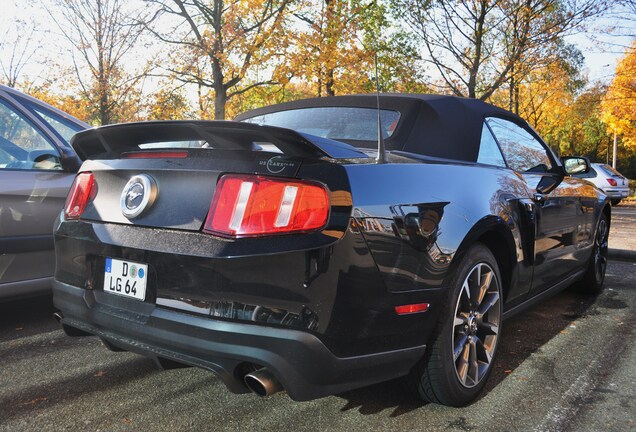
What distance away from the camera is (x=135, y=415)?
95.5 inches

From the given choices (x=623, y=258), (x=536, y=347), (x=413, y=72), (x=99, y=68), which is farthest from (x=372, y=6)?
(x=536, y=347)

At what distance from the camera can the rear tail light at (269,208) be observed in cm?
192

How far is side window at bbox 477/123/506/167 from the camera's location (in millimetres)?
3131

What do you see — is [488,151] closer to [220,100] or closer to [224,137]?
[224,137]

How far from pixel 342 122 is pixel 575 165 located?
2.09 metres

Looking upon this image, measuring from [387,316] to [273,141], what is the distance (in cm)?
78

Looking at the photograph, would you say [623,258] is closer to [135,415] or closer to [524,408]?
[524,408]

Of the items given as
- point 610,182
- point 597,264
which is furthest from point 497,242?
point 610,182

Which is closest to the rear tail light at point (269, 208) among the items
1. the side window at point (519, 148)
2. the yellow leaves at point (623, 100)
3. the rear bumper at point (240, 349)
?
the rear bumper at point (240, 349)

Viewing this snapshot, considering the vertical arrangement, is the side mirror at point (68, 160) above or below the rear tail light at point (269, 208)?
above

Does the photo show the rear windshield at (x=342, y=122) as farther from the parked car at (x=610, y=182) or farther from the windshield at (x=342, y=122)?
the parked car at (x=610, y=182)

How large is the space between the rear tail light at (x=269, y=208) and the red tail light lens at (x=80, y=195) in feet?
2.84

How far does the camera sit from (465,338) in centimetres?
257

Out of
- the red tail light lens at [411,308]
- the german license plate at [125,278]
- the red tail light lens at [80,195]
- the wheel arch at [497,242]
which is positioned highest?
the red tail light lens at [80,195]
